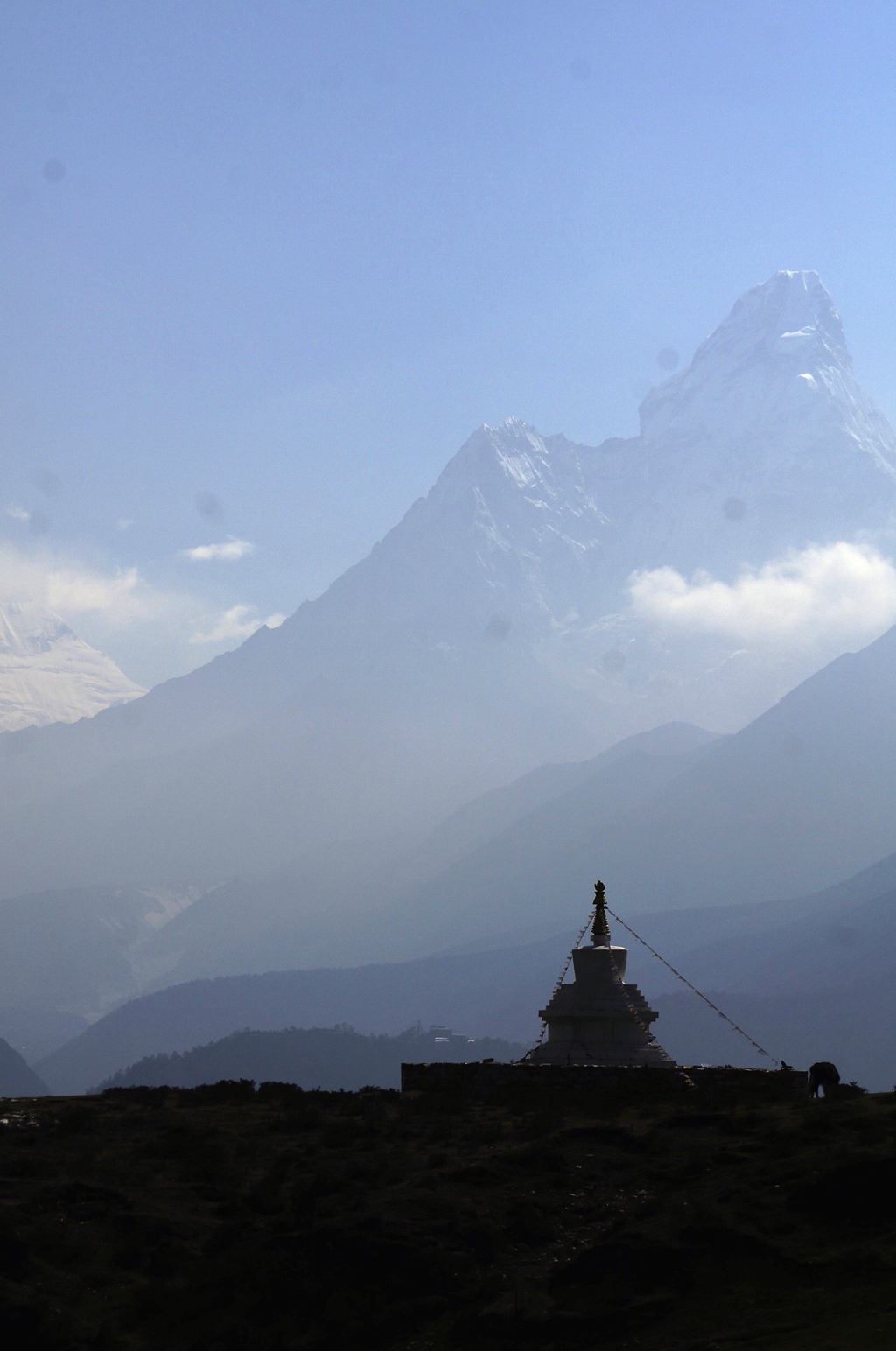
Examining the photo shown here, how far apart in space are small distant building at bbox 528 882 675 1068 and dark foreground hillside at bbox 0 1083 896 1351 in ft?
17.2

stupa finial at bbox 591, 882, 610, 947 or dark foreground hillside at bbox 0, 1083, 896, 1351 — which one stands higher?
stupa finial at bbox 591, 882, 610, 947

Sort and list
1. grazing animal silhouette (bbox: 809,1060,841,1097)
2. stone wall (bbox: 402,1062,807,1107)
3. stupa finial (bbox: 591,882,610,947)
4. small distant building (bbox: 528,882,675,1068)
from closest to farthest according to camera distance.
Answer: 1. stone wall (bbox: 402,1062,807,1107)
2. grazing animal silhouette (bbox: 809,1060,841,1097)
3. small distant building (bbox: 528,882,675,1068)
4. stupa finial (bbox: 591,882,610,947)

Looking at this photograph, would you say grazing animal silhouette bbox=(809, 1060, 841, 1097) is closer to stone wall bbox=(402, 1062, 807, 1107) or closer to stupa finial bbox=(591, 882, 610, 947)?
stone wall bbox=(402, 1062, 807, 1107)

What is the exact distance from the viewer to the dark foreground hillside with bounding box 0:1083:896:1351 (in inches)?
645

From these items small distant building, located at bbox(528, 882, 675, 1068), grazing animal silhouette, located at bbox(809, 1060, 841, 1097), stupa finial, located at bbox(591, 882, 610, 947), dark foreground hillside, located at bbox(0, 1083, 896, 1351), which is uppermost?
stupa finial, located at bbox(591, 882, 610, 947)

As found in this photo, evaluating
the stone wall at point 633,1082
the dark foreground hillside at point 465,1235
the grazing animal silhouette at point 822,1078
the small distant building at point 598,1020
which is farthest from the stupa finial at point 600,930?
the dark foreground hillside at point 465,1235

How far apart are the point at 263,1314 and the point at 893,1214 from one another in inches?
328

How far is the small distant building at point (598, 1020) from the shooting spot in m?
30.3

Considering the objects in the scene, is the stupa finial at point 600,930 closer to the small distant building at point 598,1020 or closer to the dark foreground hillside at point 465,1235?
the small distant building at point 598,1020

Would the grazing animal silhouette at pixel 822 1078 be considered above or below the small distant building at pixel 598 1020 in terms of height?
below

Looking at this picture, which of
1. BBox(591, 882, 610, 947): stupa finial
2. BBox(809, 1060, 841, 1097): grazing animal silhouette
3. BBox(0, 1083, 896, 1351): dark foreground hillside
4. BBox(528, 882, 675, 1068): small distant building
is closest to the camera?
BBox(0, 1083, 896, 1351): dark foreground hillside

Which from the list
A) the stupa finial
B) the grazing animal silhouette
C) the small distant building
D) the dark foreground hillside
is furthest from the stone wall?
the stupa finial

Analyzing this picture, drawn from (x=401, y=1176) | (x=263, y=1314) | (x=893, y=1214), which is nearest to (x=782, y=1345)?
(x=893, y=1214)

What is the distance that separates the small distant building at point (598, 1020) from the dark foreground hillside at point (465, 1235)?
17.2 feet
